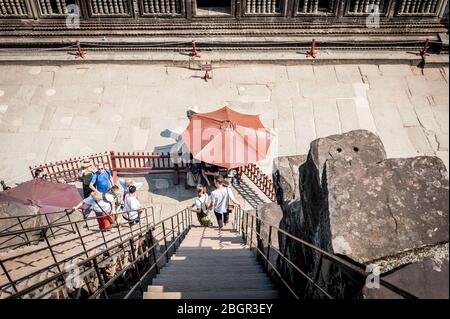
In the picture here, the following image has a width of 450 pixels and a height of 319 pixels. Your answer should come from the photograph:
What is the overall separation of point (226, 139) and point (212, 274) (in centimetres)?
504

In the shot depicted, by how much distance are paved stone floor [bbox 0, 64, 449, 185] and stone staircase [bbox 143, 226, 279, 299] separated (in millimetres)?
5334

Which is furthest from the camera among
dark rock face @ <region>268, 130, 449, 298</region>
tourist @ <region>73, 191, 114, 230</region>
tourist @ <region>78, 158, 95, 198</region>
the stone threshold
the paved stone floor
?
the stone threshold

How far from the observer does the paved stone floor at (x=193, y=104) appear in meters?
13.1

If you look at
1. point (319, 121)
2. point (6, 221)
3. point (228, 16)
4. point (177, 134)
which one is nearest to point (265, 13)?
point (228, 16)

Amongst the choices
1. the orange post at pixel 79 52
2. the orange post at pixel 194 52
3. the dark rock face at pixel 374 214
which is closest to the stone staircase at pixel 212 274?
the dark rock face at pixel 374 214

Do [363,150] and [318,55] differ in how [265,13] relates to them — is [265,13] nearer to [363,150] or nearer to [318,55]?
[318,55]

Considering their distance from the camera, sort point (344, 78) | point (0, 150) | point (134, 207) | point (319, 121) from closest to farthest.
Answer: point (134, 207), point (0, 150), point (319, 121), point (344, 78)

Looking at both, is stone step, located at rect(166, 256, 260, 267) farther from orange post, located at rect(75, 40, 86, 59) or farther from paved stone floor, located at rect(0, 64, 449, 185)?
orange post, located at rect(75, 40, 86, 59)

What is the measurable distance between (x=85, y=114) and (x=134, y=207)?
6.36 m

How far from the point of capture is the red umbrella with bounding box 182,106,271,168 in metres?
10.5

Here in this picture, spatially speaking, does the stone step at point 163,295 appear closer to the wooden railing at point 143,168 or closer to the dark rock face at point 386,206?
the dark rock face at point 386,206

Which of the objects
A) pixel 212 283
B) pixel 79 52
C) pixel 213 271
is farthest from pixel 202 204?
pixel 79 52

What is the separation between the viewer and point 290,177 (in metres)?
8.31

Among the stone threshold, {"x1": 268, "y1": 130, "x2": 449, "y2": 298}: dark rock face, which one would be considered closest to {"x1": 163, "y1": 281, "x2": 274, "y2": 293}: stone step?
{"x1": 268, "y1": 130, "x2": 449, "y2": 298}: dark rock face
